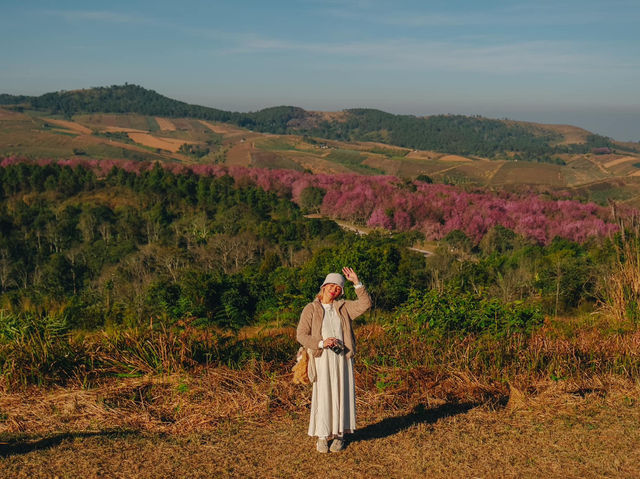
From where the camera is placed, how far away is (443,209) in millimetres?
57688

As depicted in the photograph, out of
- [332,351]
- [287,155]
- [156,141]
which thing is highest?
[156,141]

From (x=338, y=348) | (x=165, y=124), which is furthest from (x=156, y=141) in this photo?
(x=338, y=348)

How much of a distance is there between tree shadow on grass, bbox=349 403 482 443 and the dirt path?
0.01 meters

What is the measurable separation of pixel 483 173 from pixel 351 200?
51111 mm

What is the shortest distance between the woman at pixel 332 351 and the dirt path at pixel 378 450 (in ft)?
1.04

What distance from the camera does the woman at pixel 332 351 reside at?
483 cm

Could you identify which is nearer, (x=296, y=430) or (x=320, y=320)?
(x=320, y=320)

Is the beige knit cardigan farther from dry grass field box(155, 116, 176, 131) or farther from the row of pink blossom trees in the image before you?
dry grass field box(155, 116, 176, 131)

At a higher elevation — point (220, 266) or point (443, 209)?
point (443, 209)

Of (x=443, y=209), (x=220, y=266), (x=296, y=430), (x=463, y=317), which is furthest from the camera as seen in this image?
(x=443, y=209)

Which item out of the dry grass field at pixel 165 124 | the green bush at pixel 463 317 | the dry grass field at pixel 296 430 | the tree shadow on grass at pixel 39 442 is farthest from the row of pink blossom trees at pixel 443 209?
the dry grass field at pixel 165 124

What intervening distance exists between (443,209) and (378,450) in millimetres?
54266

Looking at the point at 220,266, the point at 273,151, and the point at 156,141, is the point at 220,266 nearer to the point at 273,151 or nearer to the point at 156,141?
the point at 273,151

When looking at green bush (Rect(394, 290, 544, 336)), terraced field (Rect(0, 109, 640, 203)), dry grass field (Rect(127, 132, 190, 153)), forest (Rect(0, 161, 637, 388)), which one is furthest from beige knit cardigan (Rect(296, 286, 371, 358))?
dry grass field (Rect(127, 132, 190, 153))
